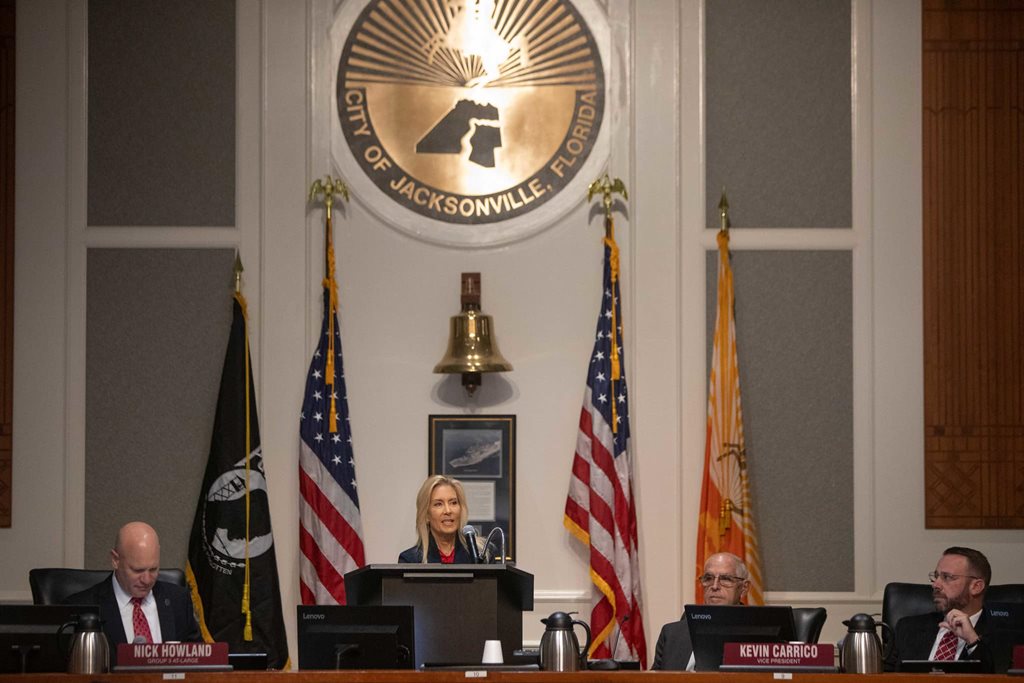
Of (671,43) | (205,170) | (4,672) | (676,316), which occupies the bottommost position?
(4,672)

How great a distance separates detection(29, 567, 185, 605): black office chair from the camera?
561cm

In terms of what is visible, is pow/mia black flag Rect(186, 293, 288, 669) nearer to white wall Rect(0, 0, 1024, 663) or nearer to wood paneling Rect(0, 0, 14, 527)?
white wall Rect(0, 0, 1024, 663)

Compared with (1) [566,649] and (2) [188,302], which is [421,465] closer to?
(2) [188,302]

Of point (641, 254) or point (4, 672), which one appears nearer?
point (4, 672)

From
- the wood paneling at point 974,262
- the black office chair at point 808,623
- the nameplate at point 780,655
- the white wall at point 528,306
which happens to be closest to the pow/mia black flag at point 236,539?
the white wall at point 528,306

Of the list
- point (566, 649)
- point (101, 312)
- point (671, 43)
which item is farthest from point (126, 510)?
point (671, 43)

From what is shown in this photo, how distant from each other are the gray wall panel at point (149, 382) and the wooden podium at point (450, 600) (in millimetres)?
2266

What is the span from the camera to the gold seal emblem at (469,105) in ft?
22.5

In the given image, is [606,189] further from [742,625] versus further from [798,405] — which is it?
[742,625]

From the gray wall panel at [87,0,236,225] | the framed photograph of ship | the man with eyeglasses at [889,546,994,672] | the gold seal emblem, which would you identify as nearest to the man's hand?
the man with eyeglasses at [889,546,994,672]

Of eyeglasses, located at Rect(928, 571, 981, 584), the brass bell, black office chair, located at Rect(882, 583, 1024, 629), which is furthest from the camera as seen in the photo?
the brass bell

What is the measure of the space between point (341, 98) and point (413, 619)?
3122 mm

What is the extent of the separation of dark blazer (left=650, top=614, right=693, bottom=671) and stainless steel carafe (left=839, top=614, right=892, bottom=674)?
870 mm

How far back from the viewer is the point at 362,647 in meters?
4.54
